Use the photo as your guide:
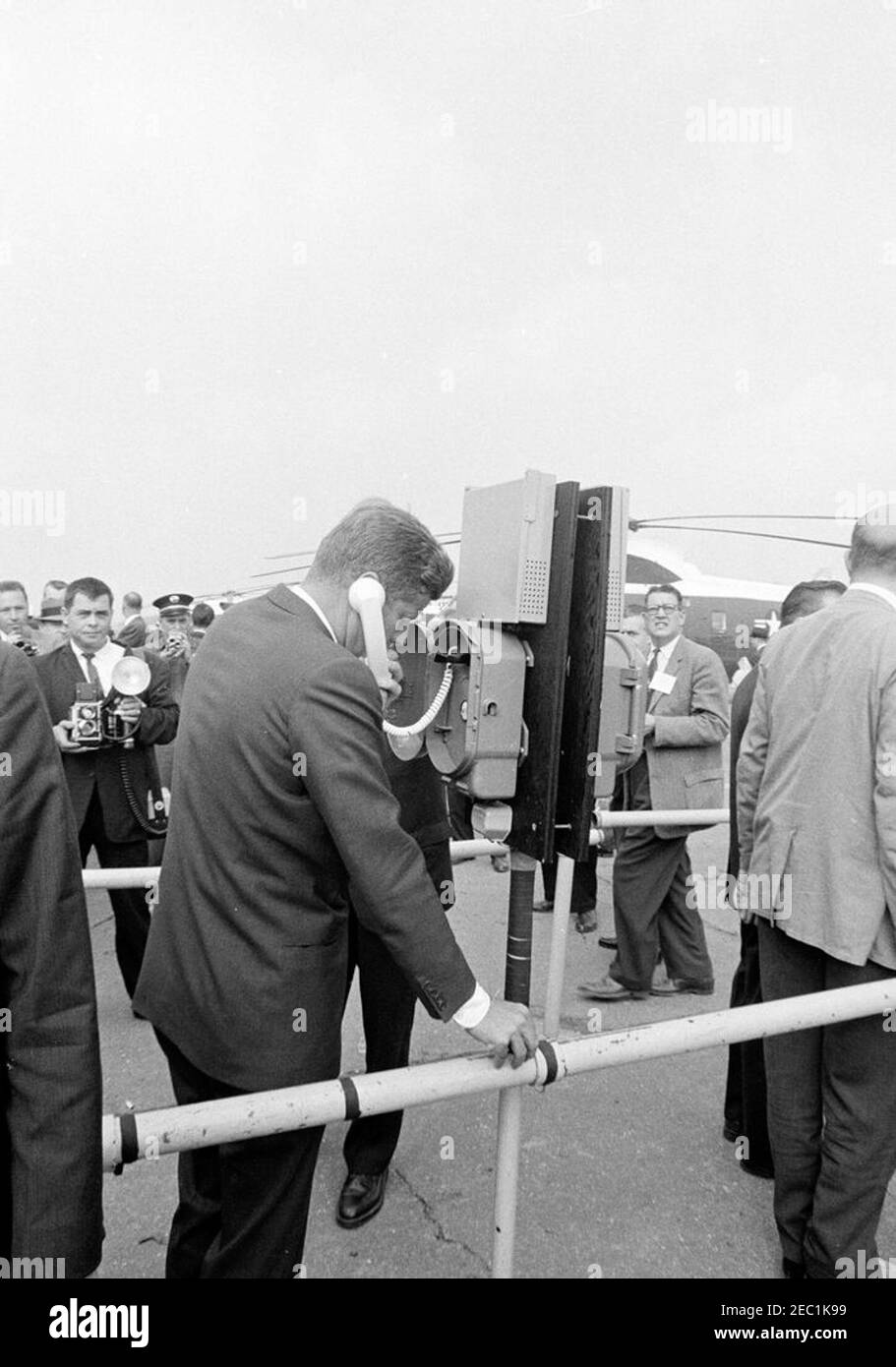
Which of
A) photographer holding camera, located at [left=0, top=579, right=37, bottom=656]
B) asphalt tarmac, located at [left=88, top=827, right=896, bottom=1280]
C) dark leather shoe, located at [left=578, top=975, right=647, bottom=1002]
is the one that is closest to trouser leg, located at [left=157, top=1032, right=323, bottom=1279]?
asphalt tarmac, located at [left=88, top=827, right=896, bottom=1280]

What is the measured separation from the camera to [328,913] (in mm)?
1825

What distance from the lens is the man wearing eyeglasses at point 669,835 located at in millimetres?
4262

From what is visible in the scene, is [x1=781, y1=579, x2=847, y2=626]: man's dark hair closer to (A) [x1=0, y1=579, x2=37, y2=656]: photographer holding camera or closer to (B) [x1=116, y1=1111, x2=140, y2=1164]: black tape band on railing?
(B) [x1=116, y1=1111, x2=140, y2=1164]: black tape band on railing

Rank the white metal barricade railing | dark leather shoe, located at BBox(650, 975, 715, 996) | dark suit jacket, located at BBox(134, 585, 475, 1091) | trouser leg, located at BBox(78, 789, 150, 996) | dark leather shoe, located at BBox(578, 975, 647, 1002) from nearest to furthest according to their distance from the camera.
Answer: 1. dark suit jacket, located at BBox(134, 585, 475, 1091)
2. the white metal barricade railing
3. trouser leg, located at BBox(78, 789, 150, 996)
4. dark leather shoe, located at BBox(578, 975, 647, 1002)
5. dark leather shoe, located at BBox(650, 975, 715, 996)

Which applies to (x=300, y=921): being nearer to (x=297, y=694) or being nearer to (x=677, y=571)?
(x=297, y=694)

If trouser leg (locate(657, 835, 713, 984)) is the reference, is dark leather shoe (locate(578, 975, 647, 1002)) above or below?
below

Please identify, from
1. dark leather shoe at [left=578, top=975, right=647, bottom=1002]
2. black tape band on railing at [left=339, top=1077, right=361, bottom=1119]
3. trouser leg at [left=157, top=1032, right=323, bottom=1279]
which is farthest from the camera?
dark leather shoe at [left=578, top=975, right=647, bottom=1002]

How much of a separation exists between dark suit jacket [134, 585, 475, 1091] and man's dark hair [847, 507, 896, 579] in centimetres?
150

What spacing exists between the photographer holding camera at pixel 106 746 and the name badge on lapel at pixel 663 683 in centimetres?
237

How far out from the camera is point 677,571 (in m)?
30.6

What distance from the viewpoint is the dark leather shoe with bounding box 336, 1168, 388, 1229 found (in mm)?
2621

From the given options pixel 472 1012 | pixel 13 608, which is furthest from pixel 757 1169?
pixel 13 608

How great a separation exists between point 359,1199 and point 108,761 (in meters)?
2.22
